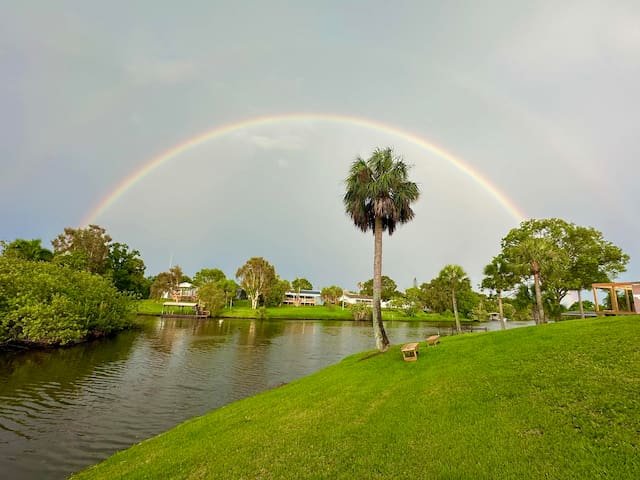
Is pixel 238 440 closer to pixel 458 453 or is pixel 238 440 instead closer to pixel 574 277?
pixel 458 453

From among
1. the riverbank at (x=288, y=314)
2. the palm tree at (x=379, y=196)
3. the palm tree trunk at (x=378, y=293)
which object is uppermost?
the palm tree at (x=379, y=196)

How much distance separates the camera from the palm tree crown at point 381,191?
2223 centimetres

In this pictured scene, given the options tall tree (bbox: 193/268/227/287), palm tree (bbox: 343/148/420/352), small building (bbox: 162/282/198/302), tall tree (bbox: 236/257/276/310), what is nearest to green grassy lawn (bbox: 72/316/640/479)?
palm tree (bbox: 343/148/420/352)

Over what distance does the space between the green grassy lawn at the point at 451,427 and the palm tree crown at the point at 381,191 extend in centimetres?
1179

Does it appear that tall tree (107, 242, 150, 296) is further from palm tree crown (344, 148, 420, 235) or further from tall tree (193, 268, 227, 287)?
palm tree crown (344, 148, 420, 235)

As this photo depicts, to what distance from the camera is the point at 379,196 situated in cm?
2250

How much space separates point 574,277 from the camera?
3884 centimetres

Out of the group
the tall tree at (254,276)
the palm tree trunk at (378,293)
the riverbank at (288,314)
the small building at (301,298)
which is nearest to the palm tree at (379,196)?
the palm tree trunk at (378,293)

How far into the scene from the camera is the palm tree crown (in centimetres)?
2223

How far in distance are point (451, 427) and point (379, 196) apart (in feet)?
55.1

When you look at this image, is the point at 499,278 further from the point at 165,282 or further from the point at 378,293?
the point at 165,282

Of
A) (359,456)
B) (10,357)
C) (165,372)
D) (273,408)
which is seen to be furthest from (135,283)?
(359,456)

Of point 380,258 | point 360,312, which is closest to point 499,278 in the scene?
point 380,258

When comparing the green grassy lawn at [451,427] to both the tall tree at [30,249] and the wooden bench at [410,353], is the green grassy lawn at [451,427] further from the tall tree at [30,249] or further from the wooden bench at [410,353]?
the tall tree at [30,249]
